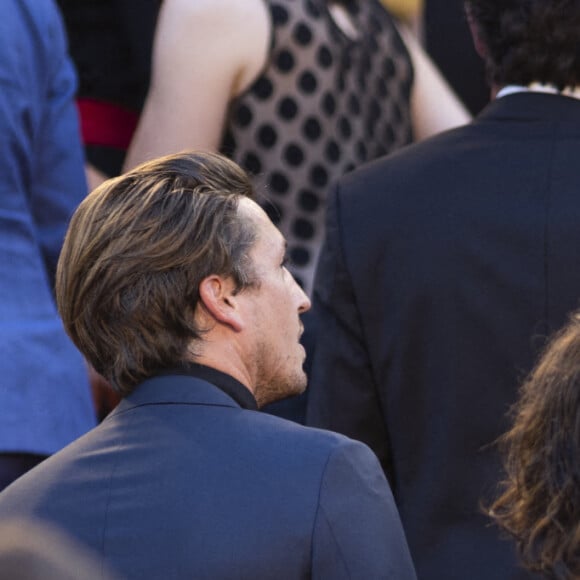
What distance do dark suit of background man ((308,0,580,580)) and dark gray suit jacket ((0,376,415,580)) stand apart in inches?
21.6

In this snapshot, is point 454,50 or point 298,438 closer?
point 298,438

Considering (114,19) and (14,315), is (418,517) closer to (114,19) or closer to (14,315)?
(14,315)

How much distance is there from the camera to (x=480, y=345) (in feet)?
7.68

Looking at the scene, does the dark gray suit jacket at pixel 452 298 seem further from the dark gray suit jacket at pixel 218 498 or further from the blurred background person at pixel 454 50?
the blurred background person at pixel 454 50

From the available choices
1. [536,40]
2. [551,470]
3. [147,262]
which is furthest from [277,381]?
[536,40]

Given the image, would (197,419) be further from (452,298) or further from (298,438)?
(452,298)

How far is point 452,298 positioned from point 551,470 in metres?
0.81

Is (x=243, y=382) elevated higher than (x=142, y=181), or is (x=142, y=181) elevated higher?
(x=142, y=181)

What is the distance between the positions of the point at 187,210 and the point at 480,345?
0.65m

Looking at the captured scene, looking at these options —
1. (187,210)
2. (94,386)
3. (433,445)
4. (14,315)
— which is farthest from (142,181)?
(94,386)

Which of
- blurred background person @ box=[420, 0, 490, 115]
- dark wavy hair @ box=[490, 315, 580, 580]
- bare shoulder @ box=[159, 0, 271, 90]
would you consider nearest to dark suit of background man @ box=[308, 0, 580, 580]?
bare shoulder @ box=[159, 0, 271, 90]

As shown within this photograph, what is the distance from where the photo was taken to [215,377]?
1896 millimetres

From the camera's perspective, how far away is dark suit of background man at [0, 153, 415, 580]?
1727 millimetres

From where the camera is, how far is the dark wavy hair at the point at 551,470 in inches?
60.2
